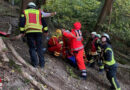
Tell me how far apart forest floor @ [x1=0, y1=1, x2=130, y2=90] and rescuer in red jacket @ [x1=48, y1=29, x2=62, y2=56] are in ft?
0.89

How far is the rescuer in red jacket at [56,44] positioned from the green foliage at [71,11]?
2.02ft

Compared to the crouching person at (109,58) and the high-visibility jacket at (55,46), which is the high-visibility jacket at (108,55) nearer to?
the crouching person at (109,58)

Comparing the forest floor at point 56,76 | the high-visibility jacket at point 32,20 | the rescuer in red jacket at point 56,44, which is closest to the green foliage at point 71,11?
the rescuer in red jacket at point 56,44

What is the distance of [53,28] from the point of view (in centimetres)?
769

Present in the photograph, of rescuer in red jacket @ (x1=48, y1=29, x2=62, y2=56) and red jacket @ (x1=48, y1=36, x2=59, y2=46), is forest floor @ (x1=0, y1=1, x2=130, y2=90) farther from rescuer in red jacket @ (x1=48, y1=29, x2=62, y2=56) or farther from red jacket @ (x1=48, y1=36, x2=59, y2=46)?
red jacket @ (x1=48, y1=36, x2=59, y2=46)

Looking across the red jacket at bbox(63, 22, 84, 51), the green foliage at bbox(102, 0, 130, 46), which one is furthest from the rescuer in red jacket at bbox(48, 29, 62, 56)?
the green foliage at bbox(102, 0, 130, 46)

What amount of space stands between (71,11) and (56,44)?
7.28 feet

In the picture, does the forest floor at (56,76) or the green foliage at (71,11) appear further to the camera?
the green foliage at (71,11)

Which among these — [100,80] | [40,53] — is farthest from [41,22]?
[100,80]

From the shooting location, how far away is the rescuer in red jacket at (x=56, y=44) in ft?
19.9

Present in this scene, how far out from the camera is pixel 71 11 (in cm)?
734

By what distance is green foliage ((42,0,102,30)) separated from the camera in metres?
6.24

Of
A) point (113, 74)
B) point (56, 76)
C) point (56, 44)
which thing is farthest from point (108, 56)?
point (56, 44)

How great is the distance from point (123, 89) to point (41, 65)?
4.09 metres
